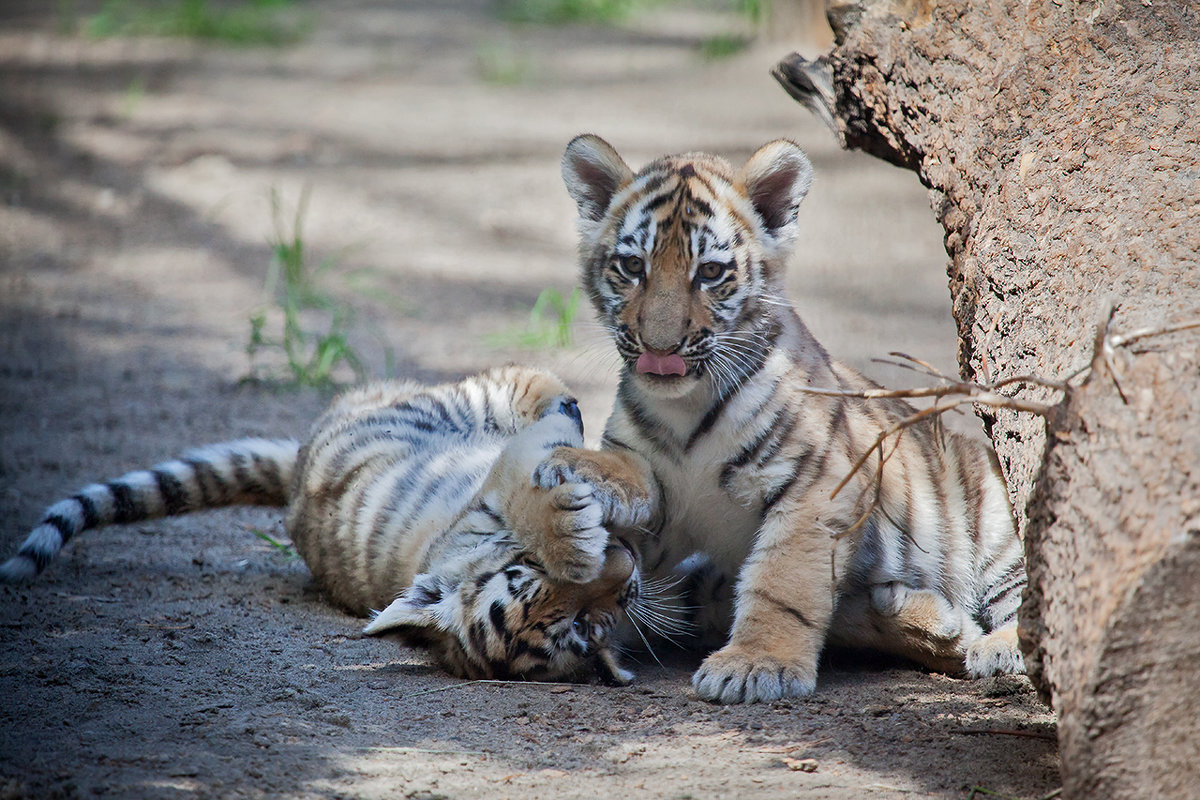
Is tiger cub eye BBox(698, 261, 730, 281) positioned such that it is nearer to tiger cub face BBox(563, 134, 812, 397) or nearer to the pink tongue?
tiger cub face BBox(563, 134, 812, 397)

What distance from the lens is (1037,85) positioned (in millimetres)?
2557

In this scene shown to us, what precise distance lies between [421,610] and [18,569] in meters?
1.34

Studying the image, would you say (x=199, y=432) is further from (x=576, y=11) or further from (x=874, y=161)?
(x=576, y=11)

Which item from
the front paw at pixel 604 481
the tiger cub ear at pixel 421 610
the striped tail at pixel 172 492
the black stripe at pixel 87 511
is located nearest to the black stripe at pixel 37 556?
the striped tail at pixel 172 492

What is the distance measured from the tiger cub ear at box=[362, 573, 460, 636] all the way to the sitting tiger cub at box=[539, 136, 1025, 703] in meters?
0.43

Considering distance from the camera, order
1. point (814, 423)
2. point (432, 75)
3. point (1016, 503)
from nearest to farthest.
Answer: point (1016, 503), point (814, 423), point (432, 75)

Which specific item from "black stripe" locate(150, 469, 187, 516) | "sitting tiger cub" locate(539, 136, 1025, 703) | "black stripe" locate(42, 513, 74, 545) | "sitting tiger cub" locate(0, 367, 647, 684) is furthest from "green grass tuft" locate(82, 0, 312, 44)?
"sitting tiger cub" locate(539, 136, 1025, 703)

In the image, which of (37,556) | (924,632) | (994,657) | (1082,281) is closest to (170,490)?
(37,556)

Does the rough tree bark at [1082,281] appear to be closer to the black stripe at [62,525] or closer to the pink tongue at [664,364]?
the pink tongue at [664,364]

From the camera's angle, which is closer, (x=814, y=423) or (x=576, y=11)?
A: (x=814, y=423)

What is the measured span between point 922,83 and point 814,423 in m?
0.91

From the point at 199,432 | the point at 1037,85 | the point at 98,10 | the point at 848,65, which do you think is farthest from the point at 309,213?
the point at 98,10

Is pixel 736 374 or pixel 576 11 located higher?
pixel 576 11

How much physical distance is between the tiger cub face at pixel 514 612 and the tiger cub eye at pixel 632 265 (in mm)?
486
